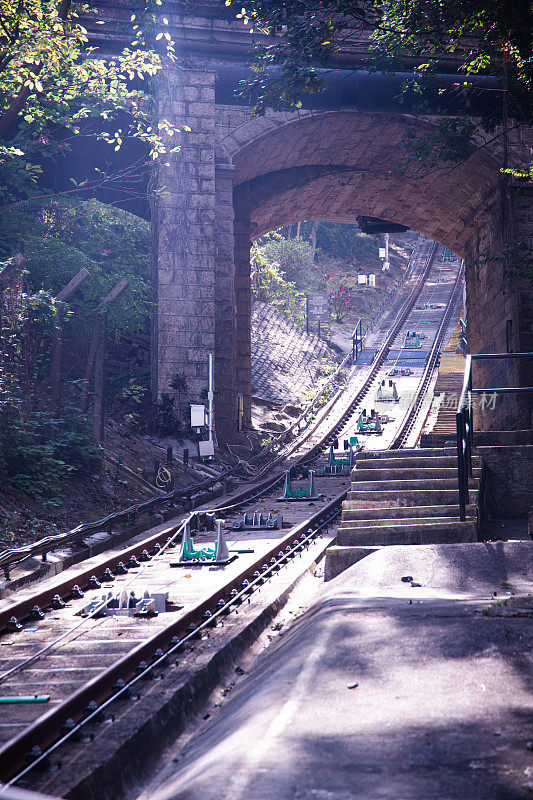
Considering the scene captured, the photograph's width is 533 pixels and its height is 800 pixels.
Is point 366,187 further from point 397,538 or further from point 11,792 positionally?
point 11,792

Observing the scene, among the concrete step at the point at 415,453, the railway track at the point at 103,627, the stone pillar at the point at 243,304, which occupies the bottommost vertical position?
the railway track at the point at 103,627

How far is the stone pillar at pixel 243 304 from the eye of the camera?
24094 millimetres

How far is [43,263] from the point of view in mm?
17578

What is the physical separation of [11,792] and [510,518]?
9.55 meters

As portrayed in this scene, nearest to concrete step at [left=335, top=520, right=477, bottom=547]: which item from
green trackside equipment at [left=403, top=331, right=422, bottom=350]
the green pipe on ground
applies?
the green pipe on ground

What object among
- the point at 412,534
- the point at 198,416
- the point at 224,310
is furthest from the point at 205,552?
the point at 224,310

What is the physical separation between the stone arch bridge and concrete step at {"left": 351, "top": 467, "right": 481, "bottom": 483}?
371 inches

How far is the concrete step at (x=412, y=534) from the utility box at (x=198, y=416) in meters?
10.9

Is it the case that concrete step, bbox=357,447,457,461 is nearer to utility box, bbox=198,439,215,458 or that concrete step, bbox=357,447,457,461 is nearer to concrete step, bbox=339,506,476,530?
concrete step, bbox=339,506,476,530

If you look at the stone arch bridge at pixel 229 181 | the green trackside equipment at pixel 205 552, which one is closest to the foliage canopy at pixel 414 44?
the stone arch bridge at pixel 229 181

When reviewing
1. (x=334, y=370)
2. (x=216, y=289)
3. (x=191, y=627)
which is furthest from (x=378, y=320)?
(x=191, y=627)

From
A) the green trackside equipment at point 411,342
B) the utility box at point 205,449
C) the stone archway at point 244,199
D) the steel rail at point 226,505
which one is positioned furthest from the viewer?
the green trackside equipment at point 411,342

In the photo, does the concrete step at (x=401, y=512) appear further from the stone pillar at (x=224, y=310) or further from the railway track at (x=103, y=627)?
the stone pillar at (x=224, y=310)

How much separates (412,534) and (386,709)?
15.1 ft
